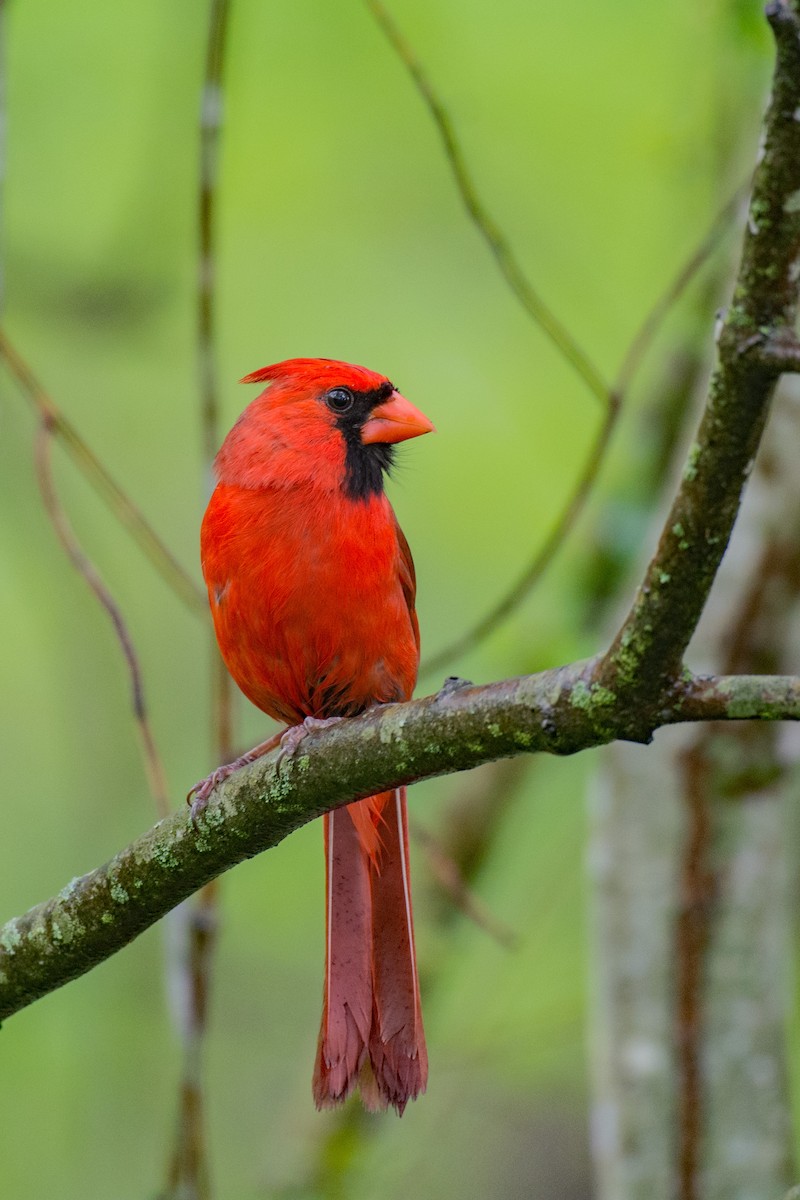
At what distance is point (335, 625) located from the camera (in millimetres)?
2910

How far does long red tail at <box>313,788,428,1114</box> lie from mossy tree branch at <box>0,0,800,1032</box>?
0.55m

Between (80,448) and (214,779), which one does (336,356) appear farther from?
(214,779)

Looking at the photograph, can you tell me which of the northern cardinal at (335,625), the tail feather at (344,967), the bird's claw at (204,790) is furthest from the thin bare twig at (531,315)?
the bird's claw at (204,790)

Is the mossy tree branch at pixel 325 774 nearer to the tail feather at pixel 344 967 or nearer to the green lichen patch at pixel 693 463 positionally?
the green lichen patch at pixel 693 463

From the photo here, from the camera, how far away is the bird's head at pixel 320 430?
122 inches

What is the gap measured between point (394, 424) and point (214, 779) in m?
1.06

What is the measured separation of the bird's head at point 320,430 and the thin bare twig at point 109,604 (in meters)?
0.42

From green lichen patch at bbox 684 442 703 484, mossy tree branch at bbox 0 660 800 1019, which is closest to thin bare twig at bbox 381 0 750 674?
mossy tree branch at bbox 0 660 800 1019

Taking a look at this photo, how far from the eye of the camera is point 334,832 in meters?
3.06

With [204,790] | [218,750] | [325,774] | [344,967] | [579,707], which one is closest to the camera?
[579,707]

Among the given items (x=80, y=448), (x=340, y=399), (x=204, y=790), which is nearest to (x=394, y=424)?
(x=340, y=399)

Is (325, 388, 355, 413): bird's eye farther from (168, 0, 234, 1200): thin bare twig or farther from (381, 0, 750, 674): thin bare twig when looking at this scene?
(381, 0, 750, 674): thin bare twig

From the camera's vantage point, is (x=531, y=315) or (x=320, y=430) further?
(x=320, y=430)

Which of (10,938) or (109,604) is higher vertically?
(109,604)
